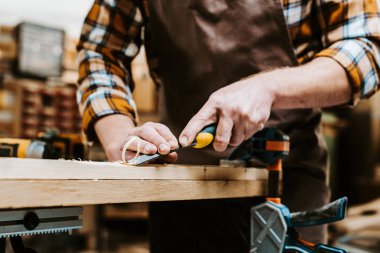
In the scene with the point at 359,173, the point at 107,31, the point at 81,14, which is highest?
the point at 81,14

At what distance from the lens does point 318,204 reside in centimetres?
97

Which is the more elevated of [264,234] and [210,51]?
[210,51]

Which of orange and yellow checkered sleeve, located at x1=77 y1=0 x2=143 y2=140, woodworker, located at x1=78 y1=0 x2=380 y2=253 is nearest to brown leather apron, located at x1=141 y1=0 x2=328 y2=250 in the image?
woodworker, located at x1=78 y1=0 x2=380 y2=253

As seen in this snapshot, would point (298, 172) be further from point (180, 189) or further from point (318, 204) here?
point (180, 189)

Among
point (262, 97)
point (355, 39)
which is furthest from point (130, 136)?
point (355, 39)

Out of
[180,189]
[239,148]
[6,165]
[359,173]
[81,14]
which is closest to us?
[6,165]

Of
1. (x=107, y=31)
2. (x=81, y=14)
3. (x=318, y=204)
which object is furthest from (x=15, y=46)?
(x=318, y=204)

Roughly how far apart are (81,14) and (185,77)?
4.12 m

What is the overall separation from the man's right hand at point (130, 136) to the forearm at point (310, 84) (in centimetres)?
20

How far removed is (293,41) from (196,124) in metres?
0.43

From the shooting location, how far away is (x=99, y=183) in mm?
539

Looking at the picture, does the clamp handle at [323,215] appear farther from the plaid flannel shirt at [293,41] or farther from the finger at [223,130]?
the plaid flannel shirt at [293,41]

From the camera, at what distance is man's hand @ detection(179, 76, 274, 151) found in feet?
2.23

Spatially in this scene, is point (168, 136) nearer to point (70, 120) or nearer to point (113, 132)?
point (113, 132)
